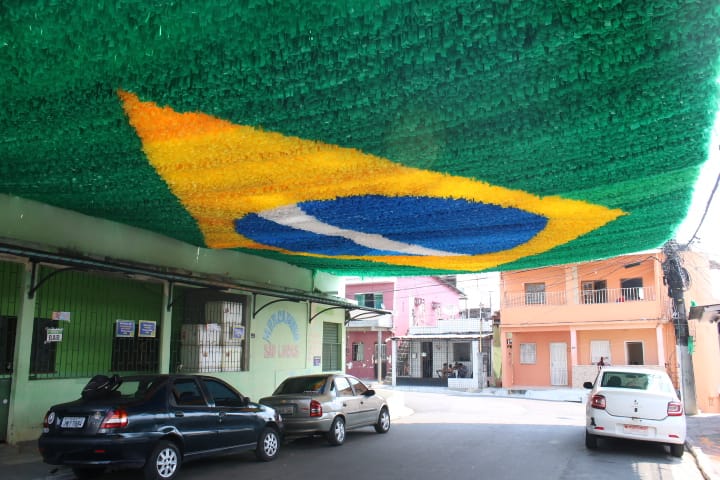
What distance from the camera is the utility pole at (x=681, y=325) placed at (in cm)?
2039

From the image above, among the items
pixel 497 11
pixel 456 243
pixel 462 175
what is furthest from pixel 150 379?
pixel 497 11

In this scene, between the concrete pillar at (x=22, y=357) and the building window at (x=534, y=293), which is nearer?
the concrete pillar at (x=22, y=357)

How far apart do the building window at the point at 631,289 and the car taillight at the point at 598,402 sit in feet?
71.0

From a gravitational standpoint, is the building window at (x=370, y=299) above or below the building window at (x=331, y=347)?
above

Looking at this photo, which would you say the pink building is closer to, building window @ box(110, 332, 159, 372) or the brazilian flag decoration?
building window @ box(110, 332, 159, 372)

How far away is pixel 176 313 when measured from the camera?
15.1m

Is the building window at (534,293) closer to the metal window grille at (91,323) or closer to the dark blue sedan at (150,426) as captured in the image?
the metal window grille at (91,323)

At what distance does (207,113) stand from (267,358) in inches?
472

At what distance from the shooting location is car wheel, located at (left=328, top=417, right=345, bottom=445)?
12.6 metres

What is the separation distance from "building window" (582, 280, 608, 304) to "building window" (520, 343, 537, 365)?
399cm

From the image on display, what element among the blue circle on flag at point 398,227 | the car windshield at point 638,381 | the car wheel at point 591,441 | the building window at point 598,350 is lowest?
the car wheel at point 591,441

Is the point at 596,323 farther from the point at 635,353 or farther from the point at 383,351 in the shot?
the point at 383,351

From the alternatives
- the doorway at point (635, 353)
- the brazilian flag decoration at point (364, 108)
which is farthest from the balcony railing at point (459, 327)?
the brazilian flag decoration at point (364, 108)

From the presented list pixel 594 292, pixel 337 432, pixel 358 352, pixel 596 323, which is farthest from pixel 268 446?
pixel 358 352
